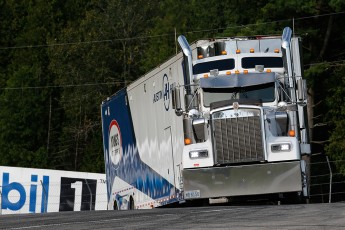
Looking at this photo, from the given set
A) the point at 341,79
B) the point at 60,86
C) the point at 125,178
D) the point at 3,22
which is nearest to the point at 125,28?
the point at 60,86

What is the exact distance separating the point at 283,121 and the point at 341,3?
1109 inches

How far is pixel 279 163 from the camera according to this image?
2538 centimetres

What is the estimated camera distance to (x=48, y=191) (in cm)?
5034

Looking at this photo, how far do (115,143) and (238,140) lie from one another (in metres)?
10.2

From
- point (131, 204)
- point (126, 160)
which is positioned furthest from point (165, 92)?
point (131, 204)

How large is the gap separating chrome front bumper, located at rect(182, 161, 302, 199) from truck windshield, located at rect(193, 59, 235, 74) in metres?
2.32

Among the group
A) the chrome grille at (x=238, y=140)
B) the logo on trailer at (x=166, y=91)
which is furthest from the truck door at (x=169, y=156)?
the chrome grille at (x=238, y=140)

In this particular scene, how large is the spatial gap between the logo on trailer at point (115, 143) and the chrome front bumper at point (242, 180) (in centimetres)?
895

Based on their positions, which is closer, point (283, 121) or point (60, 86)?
point (283, 121)

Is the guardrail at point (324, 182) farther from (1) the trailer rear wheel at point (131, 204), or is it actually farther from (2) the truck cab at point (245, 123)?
(2) the truck cab at point (245, 123)

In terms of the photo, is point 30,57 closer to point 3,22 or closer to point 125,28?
point 3,22

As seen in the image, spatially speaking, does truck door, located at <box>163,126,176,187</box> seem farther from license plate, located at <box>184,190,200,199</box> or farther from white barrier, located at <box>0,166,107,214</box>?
white barrier, located at <box>0,166,107,214</box>

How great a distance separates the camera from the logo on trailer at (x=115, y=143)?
34.8 metres

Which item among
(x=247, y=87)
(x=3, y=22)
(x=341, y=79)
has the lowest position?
(x=247, y=87)
